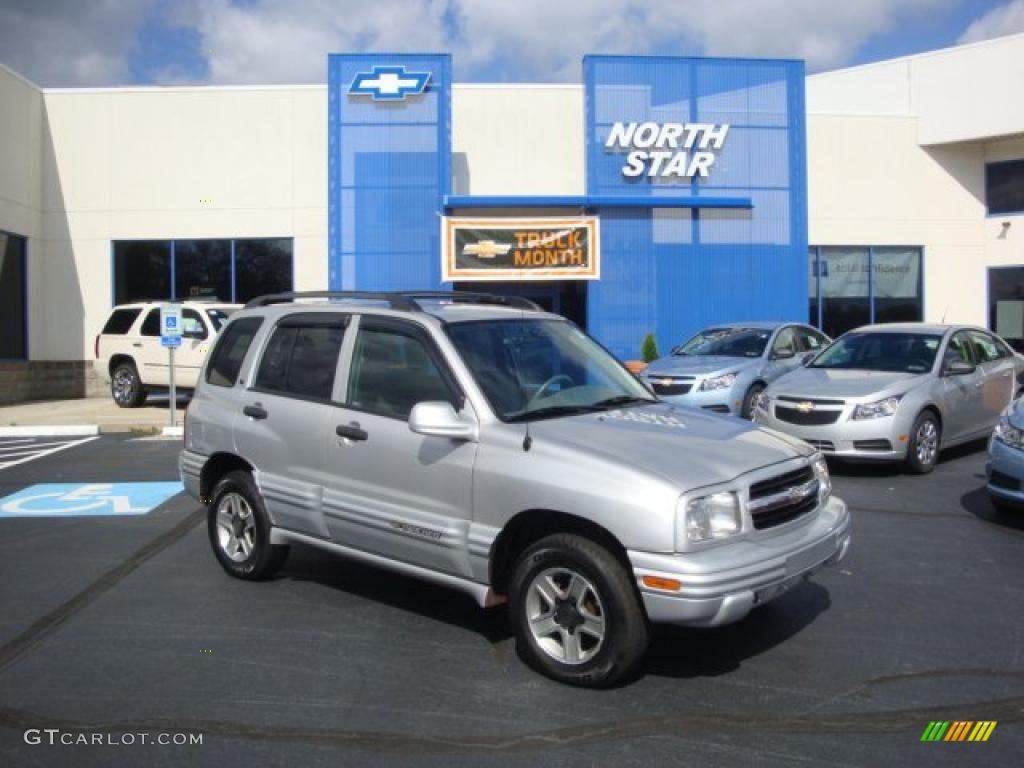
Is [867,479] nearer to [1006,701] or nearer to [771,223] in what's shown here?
[1006,701]

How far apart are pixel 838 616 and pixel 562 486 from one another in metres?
2.12

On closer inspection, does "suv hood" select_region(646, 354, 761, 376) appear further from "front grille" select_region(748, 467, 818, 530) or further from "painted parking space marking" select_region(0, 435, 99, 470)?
"painted parking space marking" select_region(0, 435, 99, 470)

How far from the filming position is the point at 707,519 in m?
4.12

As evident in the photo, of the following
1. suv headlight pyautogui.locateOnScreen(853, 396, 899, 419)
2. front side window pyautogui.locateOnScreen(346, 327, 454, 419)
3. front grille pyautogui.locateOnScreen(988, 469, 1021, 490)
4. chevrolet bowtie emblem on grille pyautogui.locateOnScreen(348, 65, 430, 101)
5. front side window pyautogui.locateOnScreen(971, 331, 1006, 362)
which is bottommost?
front grille pyautogui.locateOnScreen(988, 469, 1021, 490)

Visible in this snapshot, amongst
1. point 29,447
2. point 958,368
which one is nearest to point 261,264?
point 29,447

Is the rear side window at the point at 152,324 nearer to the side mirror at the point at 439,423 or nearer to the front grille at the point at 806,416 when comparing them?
the front grille at the point at 806,416

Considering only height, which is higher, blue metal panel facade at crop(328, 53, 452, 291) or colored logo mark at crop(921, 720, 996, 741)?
blue metal panel facade at crop(328, 53, 452, 291)

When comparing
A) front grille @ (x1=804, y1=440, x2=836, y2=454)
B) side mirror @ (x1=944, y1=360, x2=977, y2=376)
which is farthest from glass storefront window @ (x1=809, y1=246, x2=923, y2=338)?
front grille @ (x1=804, y1=440, x2=836, y2=454)

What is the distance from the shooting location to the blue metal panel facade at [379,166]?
20016 millimetres

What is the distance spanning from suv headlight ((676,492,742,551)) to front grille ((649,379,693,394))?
7894 mm

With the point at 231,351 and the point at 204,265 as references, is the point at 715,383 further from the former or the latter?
the point at 204,265

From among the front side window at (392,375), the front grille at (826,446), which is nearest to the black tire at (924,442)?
the front grille at (826,446)

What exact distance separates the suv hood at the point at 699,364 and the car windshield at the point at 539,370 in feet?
22.1

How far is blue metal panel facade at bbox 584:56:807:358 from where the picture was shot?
2047 centimetres
